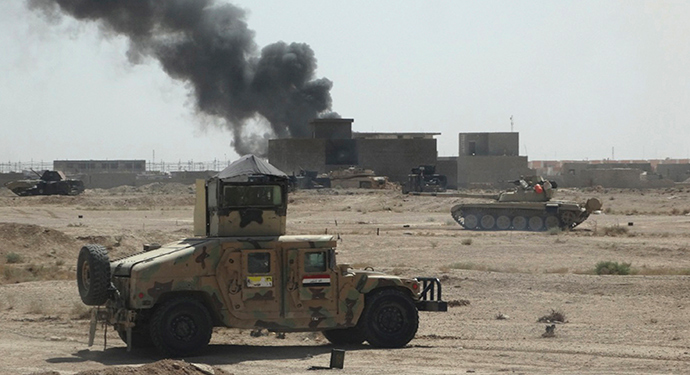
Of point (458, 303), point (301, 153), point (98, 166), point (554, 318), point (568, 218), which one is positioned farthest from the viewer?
point (98, 166)

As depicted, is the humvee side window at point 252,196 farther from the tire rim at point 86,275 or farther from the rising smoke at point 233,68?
the rising smoke at point 233,68

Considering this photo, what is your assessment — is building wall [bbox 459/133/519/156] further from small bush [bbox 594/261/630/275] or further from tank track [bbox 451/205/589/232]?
small bush [bbox 594/261/630/275]

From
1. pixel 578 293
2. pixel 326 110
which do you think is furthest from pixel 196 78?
pixel 578 293

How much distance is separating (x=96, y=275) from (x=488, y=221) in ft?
103

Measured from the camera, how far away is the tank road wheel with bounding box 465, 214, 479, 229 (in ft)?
143

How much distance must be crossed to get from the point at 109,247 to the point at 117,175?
66.7 m

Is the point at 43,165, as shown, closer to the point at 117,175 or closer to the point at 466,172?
the point at 117,175

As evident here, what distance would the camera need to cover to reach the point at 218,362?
13.2 meters

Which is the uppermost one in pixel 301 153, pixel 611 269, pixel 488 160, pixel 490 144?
pixel 490 144

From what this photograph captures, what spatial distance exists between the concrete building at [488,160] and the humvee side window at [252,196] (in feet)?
238

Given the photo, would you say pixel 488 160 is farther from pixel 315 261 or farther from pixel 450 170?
pixel 315 261

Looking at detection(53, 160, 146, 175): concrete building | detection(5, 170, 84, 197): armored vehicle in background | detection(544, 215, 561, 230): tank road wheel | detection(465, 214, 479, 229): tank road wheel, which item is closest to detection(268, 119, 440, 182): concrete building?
detection(5, 170, 84, 197): armored vehicle in background

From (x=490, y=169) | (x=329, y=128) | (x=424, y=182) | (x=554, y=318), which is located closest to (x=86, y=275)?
(x=554, y=318)

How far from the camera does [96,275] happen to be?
13484 millimetres
